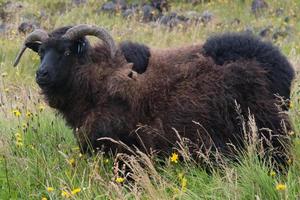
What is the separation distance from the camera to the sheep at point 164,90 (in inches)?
239

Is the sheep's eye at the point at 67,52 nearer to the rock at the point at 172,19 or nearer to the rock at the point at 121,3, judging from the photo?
the rock at the point at 172,19

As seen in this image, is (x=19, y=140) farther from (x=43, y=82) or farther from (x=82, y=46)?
(x=82, y=46)

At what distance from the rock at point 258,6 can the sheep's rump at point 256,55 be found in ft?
39.1

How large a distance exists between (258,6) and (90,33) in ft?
42.2

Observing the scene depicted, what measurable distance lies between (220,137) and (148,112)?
0.80m

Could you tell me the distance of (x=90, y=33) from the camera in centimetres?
630

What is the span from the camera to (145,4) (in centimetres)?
1914

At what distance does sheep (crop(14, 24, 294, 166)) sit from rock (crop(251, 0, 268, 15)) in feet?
39.3

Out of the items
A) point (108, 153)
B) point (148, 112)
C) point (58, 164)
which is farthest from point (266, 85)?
point (58, 164)

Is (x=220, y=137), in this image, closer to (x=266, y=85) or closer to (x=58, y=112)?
(x=266, y=85)

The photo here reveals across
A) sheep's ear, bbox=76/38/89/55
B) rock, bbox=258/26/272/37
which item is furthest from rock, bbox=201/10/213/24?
sheep's ear, bbox=76/38/89/55

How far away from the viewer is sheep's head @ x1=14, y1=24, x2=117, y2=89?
6180 mm

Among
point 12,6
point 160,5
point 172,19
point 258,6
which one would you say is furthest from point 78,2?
point 258,6

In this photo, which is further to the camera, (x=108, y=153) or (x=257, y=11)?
(x=257, y=11)
